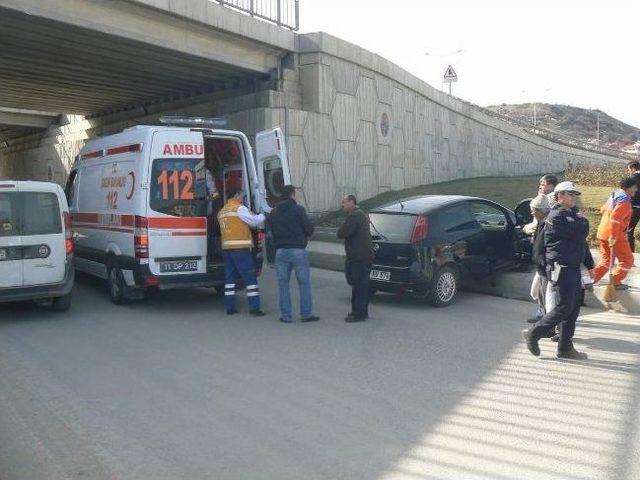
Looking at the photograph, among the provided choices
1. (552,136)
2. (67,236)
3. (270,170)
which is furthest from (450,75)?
(67,236)

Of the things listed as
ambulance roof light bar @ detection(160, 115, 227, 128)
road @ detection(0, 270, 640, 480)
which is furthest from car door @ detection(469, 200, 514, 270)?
ambulance roof light bar @ detection(160, 115, 227, 128)

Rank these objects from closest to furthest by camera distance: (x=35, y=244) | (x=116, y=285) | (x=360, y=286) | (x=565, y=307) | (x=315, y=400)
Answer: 1. (x=315, y=400)
2. (x=565, y=307)
3. (x=360, y=286)
4. (x=35, y=244)
5. (x=116, y=285)

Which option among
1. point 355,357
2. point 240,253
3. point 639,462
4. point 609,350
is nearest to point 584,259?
point 609,350

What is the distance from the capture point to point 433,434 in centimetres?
448

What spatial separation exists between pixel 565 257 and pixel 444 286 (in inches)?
116

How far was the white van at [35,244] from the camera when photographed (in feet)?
27.0

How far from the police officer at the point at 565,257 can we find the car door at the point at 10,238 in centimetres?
626

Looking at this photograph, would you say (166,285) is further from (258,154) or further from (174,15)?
(174,15)

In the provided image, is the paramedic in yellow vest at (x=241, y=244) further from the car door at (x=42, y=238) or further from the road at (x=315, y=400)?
the car door at (x=42, y=238)

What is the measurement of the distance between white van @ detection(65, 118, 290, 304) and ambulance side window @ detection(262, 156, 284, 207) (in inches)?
0.8

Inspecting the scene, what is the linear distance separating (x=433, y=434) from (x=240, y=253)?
4743mm

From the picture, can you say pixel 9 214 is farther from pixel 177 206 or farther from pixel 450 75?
pixel 450 75

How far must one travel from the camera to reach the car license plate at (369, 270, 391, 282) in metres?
8.90

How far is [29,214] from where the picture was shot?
8.51 m
